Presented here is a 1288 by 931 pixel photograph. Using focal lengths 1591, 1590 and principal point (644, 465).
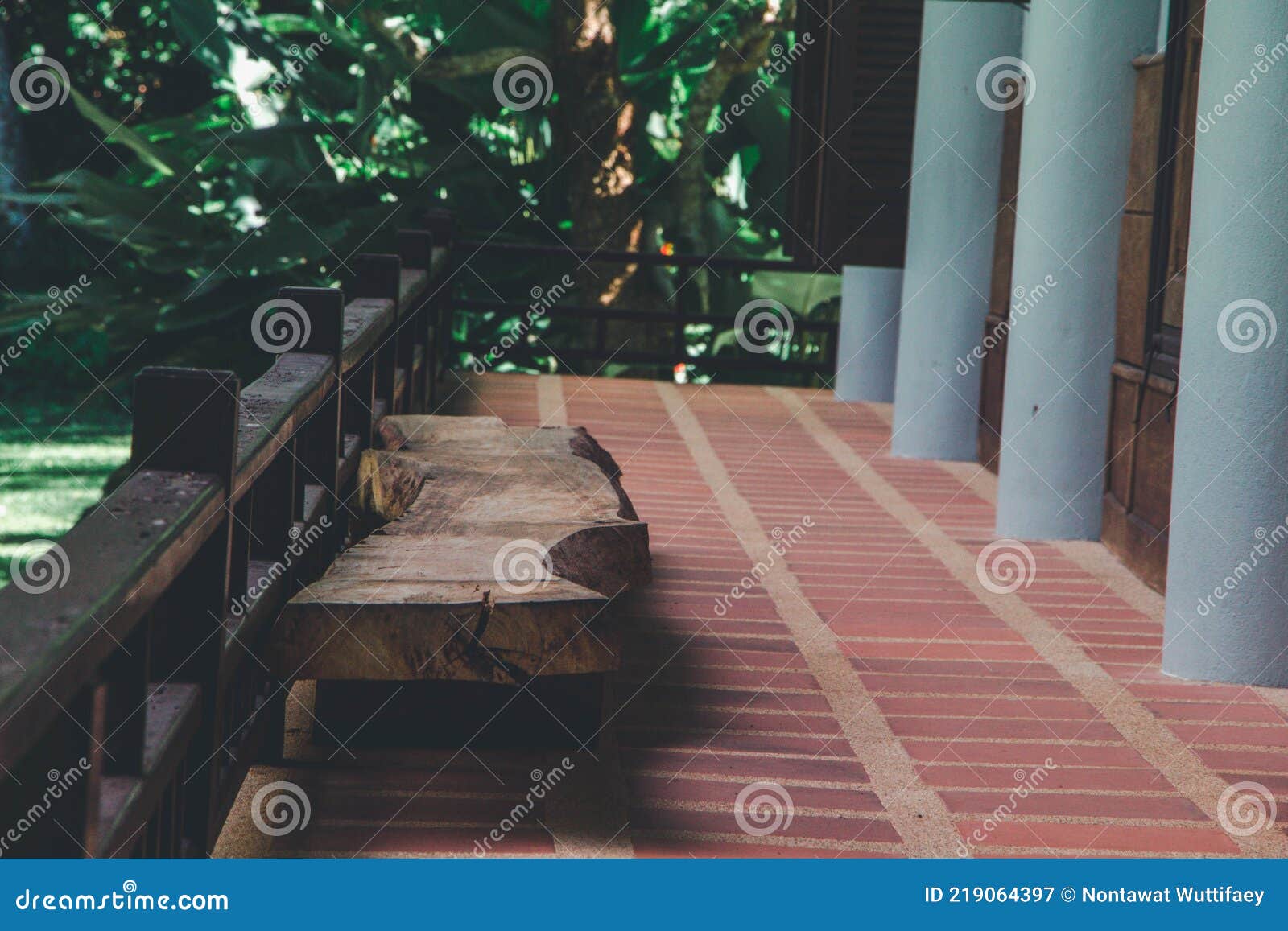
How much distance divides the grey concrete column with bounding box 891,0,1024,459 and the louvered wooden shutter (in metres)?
0.48

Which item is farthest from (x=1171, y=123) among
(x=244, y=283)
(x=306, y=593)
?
(x=244, y=283)

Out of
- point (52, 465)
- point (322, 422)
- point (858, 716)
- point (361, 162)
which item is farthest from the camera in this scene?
point (52, 465)

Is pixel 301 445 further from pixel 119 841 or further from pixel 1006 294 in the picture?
pixel 1006 294

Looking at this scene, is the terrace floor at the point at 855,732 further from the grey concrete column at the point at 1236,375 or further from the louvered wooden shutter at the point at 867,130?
the louvered wooden shutter at the point at 867,130

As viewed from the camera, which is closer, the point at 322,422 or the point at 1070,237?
the point at 322,422

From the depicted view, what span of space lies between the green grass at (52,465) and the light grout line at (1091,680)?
798 cm

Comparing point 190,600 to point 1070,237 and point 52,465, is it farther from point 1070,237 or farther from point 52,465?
point 52,465

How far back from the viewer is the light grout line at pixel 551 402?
28.6ft

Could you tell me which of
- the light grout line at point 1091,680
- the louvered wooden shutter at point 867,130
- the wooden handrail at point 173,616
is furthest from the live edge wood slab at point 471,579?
the louvered wooden shutter at point 867,130

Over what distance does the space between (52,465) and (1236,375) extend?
40.9 ft

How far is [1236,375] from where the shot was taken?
4312 millimetres

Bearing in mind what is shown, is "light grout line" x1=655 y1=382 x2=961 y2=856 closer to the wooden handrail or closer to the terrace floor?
the terrace floor

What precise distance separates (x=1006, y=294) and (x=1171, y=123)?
2205 millimetres

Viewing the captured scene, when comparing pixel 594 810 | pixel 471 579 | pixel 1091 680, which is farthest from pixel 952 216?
pixel 594 810
